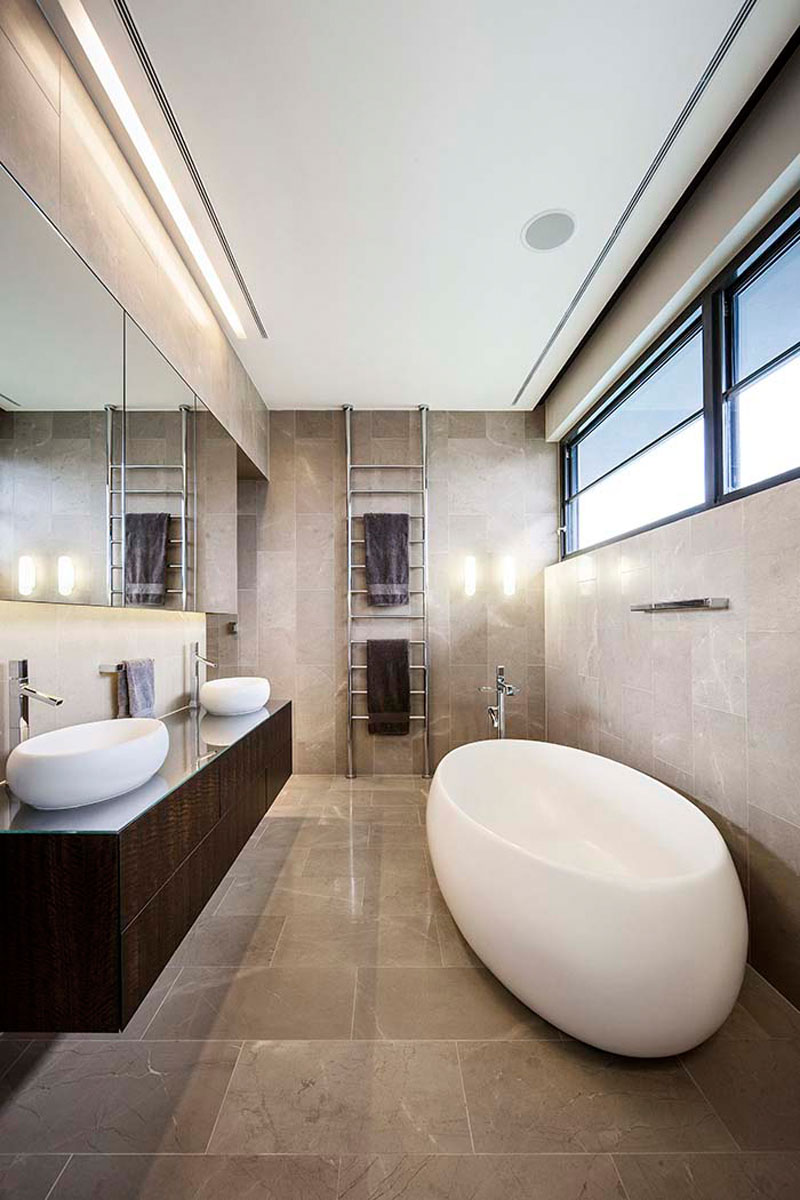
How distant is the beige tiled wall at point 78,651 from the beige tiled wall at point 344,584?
1.35 m

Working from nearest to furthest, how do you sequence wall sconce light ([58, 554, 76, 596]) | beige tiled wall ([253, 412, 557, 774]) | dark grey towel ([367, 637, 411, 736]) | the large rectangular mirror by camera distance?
the large rectangular mirror
wall sconce light ([58, 554, 76, 596])
dark grey towel ([367, 637, 411, 736])
beige tiled wall ([253, 412, 557, 774])

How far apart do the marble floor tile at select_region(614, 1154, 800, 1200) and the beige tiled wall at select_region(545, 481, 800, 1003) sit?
59 cm

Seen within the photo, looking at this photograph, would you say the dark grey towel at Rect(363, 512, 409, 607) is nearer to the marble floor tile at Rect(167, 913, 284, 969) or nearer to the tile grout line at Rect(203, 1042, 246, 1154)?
the marble floor tile at Rect(167, 913, 284, 969)

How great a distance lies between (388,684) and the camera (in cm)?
398

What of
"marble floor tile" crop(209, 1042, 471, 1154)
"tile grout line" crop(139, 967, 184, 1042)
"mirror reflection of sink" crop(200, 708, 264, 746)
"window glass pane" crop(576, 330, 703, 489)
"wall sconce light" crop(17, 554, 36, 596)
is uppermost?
"window glass pane" crop(576, 330, 703, 489)

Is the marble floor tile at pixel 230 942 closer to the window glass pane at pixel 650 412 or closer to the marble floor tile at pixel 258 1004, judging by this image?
the marble floor tile at pixel 258 1004

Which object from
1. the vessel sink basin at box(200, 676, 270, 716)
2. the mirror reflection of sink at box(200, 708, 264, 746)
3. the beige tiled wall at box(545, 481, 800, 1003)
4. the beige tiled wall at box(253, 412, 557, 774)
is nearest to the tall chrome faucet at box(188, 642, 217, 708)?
the vessel sink basin at box(200, 676, 270, 716)

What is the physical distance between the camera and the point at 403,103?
170cm

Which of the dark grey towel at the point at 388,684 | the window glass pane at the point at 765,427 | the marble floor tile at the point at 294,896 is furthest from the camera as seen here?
the dark grey towel at the point at 388,684

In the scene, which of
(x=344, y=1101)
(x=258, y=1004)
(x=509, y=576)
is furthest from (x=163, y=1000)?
(x=509, y=576)

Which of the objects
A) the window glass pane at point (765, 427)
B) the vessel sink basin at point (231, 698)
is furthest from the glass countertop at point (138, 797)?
the window glass pane at point (765, 427)

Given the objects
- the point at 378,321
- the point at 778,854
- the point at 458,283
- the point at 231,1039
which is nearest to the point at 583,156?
the point at 458,283

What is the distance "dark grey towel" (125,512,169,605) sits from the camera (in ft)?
6.55

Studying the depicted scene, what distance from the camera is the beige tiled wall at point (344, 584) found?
4090 millimetres
